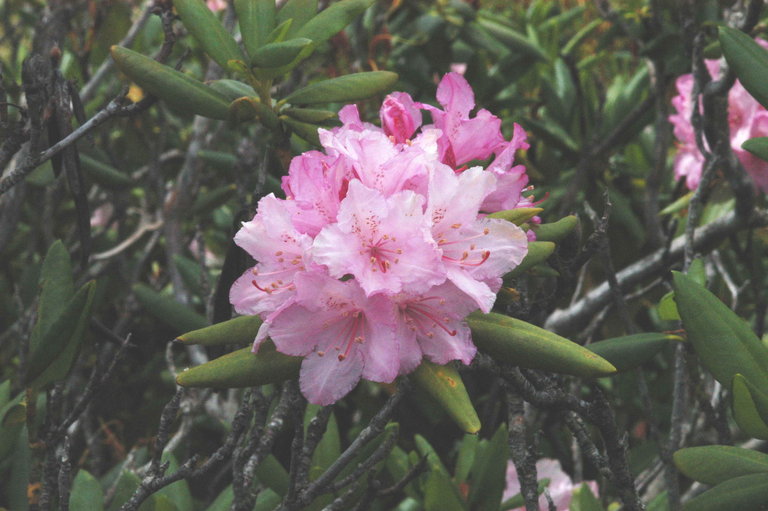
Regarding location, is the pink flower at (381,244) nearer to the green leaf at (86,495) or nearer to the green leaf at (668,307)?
the green leaf at (668,307)

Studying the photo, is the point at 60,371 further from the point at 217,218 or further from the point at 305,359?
the point at 217,218

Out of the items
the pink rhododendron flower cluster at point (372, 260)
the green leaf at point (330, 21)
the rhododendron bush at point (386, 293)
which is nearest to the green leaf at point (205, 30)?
the rhododendron bush at point (386, 293)

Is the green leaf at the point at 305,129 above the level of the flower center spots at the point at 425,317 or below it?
above

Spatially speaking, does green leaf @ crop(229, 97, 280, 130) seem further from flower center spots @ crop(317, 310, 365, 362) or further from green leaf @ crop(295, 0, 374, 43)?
flower center spots @ crop(317, 310, 365, 362)

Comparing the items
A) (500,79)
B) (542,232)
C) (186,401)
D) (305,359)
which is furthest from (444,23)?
(305,359)

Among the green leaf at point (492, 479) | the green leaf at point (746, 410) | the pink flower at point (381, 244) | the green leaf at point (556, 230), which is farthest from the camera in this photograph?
the green leaf at point (492, 479)

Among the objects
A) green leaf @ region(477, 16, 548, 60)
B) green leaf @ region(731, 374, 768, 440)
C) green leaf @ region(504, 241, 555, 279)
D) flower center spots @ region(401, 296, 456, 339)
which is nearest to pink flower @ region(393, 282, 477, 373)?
flower center spots @ region(401, 296, 456, 339)
